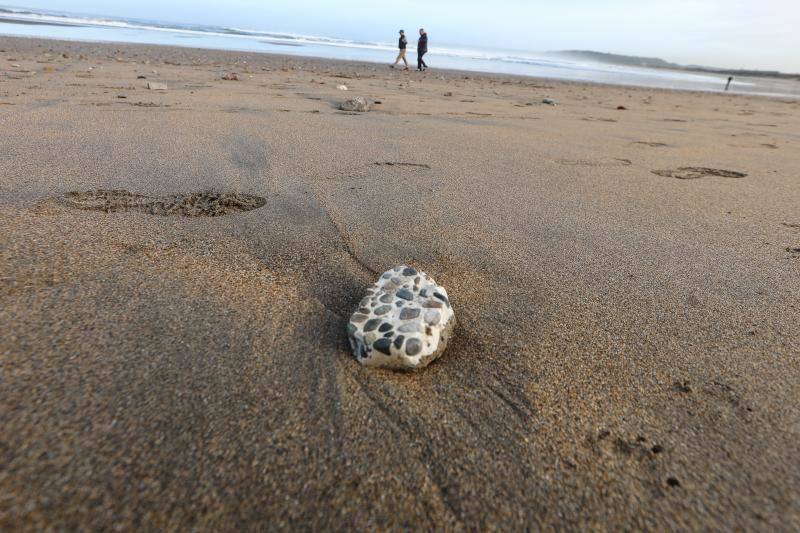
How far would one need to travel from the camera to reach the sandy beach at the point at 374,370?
0.72 m

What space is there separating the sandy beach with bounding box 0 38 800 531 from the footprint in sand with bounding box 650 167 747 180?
0.22 m

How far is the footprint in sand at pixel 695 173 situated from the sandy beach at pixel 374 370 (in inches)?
8.7

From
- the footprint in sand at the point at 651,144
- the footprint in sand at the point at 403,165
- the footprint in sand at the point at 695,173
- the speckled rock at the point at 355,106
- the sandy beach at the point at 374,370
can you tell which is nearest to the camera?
the sandy beach at the point at 374,370

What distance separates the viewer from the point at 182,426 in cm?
80

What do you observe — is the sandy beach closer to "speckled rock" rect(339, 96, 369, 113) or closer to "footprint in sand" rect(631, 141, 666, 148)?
"footprint in sand" rect(631, 141, 666, 148)

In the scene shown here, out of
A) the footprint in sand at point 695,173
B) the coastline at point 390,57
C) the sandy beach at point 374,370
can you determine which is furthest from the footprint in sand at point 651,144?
the coastline at point 390,57

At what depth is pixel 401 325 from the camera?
40.1 inches

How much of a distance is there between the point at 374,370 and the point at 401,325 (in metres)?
0.11

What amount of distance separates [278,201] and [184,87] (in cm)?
391

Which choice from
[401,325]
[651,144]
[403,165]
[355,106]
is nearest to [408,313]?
[401,325]

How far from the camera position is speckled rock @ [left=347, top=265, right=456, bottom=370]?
985 millimetres

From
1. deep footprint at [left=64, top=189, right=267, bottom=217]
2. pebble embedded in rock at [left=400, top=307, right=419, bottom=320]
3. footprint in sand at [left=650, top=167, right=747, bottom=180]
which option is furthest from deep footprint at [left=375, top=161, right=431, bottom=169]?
pebble embedded in rock at [left=400, top=307, right=419, bottom=320]

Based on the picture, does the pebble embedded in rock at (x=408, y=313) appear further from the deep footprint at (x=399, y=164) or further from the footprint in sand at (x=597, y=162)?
the footprint in sand at (x=597, y=162)

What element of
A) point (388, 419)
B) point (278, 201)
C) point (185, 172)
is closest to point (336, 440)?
point (388, 419)
